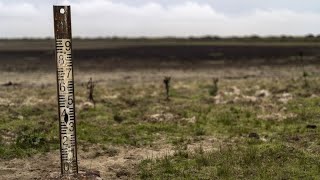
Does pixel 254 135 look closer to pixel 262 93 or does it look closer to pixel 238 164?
pixel 238 164

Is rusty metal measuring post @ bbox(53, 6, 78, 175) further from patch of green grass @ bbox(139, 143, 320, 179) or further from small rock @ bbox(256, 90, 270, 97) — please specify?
small rock @ bbox(256, 90, 270, 97)

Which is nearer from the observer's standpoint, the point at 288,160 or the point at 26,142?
the point at 288,160

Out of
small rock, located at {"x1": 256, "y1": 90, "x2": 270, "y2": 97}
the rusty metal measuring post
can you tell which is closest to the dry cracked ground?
small rock, located at {"x1": 256, "y1": 90, "x2": 270, "y2": 97}

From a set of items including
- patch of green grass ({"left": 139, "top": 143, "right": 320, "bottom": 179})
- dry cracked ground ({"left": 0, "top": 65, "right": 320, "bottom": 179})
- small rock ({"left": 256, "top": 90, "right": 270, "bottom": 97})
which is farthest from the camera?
small rock ({"left": 256, "top": 90, "right": 270, "bottom": 97})

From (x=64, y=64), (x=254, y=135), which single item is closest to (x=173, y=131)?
(x=254, y=135)

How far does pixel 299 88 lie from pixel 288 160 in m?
15.6

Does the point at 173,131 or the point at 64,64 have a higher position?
the point at 64,64

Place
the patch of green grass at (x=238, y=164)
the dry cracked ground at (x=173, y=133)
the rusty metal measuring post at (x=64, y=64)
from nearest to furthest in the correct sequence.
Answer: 1. the rusty metal measuring post at (x=64, y=64)
2. the patch of green grass at (x=238, y=164)
3. the dry cracked ground at (x=173, y=133)

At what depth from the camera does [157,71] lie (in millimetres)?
38719

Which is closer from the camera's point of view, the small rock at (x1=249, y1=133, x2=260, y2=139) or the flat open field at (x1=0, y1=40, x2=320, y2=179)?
the flat open field at (x1=0, y1=40, x2=320, y2=179)

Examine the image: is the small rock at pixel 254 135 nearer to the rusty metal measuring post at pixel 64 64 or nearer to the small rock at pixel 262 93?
the rusty metal measuring post at pixel 64 64

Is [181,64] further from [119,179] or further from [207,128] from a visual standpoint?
[119,179]

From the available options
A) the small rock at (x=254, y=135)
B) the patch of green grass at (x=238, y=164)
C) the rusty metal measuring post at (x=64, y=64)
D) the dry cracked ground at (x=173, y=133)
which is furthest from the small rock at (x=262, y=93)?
the rusty metal measuring post at (x=64, y=64)

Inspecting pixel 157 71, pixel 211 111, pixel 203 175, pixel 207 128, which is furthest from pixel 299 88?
pixel 203 175
